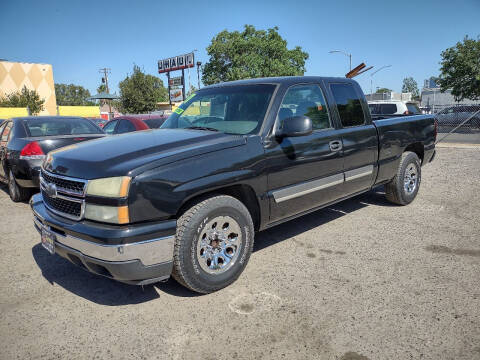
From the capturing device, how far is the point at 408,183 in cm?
555

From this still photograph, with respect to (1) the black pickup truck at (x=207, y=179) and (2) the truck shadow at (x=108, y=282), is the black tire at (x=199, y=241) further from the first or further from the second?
(2) the truck shadow at (x=108, y=282)

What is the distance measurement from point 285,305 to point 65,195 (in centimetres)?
199

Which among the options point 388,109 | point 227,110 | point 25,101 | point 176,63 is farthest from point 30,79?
point 227,110

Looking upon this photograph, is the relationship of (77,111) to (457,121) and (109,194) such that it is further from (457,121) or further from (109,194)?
(109,194)

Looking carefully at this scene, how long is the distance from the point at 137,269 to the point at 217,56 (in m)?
47.0

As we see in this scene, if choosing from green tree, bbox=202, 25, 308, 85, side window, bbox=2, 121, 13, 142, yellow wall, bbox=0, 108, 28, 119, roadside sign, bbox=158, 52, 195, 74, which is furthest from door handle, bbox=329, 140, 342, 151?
roadside sign, bbox=158, 52, 195, 74

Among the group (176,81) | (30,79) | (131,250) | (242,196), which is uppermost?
(30,79)

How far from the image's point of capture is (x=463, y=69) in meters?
21.0

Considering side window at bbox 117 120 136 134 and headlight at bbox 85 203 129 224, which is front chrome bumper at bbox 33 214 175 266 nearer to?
headlight at bbox 85 203 129 224

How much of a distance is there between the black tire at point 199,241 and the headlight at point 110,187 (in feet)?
1.70

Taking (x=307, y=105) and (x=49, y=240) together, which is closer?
(x=49, y=240)

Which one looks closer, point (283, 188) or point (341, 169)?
point (283, 188)

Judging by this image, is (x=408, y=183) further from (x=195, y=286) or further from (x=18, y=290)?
(x=18, y=290)

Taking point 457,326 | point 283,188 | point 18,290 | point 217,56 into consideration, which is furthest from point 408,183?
point 217,56
